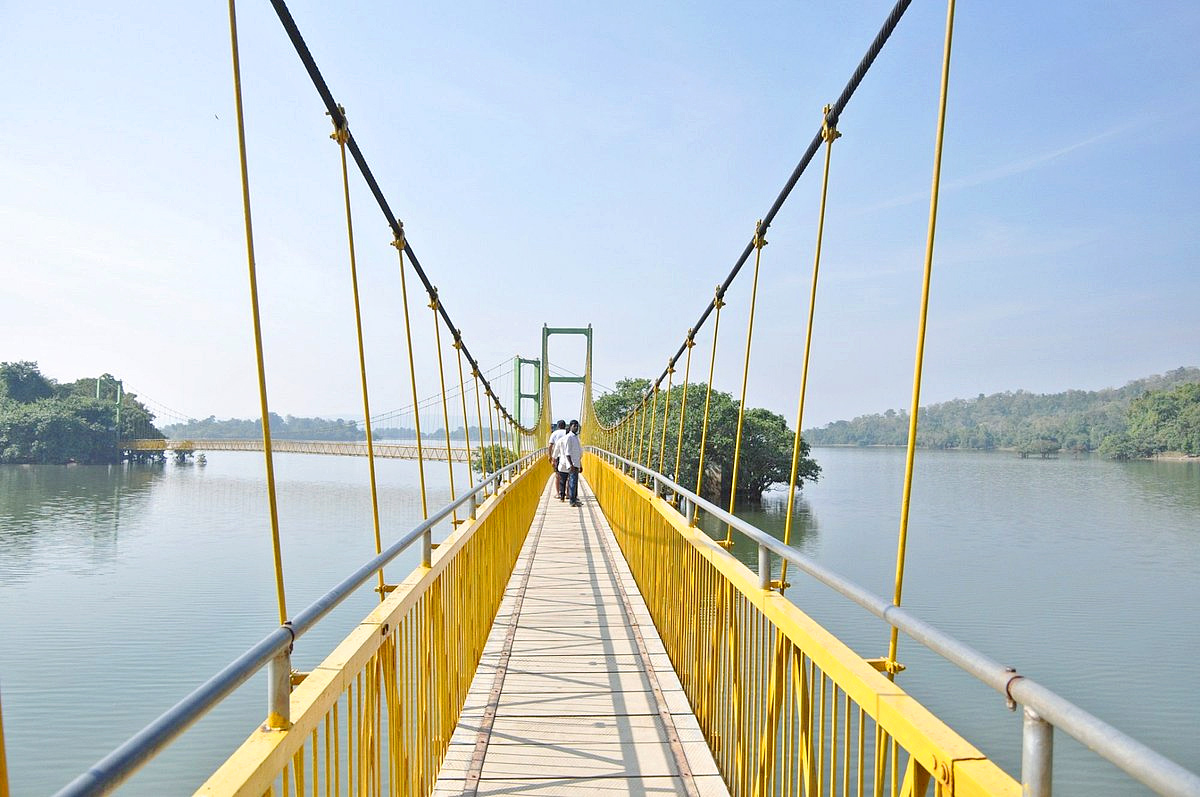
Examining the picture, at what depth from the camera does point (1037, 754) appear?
1.03 meters

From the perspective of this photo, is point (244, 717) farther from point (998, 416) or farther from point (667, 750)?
point (998, 416)

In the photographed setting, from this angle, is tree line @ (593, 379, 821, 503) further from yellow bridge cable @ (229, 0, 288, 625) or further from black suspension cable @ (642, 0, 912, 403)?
yellow bridge cable @ (229, 0, 288, 625)

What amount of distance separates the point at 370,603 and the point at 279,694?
1467cm

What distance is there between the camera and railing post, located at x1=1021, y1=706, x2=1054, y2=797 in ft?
3.37

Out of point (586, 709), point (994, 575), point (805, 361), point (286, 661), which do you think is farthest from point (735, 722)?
point (994, 575)

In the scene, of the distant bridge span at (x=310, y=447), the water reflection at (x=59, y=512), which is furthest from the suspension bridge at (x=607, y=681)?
the distant bridge span at (x=310, y=447)

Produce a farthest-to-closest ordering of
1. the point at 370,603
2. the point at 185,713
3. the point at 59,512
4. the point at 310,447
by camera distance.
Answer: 1. the point at 310,447
2. the point at 59,512
3. the point at 370,603
4. the point at 185,713

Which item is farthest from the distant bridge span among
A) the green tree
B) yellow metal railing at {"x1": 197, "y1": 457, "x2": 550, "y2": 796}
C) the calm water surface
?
yellow metal railing at {"x1": 197, "y1": 457, "x2": 550, "y2": 796}

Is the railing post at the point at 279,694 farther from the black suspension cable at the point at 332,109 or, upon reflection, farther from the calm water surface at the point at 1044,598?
the calm water surface at the point at 1044,598

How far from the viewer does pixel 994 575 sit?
20969mm

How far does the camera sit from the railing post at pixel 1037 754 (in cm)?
103

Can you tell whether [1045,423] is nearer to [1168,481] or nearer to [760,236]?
[1168,481]

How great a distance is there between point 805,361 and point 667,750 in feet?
5.26

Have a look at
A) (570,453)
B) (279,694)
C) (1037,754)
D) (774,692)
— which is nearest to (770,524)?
(570,453)
